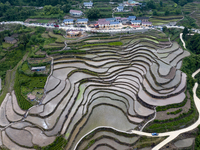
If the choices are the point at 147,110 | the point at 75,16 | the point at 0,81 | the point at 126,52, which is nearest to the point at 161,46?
the point at 126,52

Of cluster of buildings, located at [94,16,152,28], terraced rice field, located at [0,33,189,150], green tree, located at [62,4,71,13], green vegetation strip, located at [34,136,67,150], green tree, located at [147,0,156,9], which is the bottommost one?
green vegetation strip, located at [34,136,67,150]

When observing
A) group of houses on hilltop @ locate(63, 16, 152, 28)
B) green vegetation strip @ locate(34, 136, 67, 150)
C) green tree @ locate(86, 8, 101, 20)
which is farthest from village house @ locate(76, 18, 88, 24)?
green vegetation strip @ locate(34, 136, 67, 150)

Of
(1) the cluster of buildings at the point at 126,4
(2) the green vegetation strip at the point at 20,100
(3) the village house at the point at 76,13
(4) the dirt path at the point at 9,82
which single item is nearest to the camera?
(2) the green vegetation strip at the point at 20,100

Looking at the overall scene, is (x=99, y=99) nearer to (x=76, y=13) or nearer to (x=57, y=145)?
(x=57, y=145)

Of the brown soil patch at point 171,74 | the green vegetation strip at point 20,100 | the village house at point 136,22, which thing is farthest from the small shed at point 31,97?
the village house at point 136,22

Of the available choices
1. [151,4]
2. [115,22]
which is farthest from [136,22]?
[151,4]

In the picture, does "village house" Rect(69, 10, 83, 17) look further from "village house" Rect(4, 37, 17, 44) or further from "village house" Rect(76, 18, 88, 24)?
"village house" Rect(4, 37, 17, 44)

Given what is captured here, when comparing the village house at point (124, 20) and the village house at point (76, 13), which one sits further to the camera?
the village house at point (76, 13)

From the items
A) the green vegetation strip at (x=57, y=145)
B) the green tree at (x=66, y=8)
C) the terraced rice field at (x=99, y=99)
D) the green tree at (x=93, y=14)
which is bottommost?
the green vegetation strip at (x=57, y=145)

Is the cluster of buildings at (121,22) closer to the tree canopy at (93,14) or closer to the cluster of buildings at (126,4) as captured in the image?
the tree canopy at (93,14)
